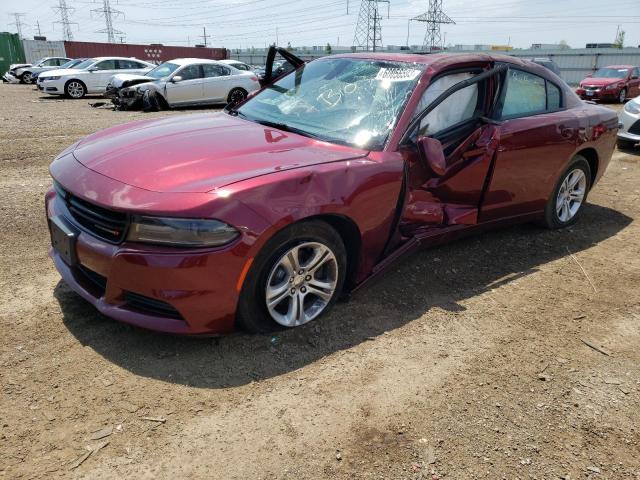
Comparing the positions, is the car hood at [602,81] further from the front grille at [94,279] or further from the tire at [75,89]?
the front grille at [94,279]

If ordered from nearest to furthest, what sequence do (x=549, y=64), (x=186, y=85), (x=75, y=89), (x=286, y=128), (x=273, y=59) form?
(x=286, y=128) < (x=273, y=59) < (x=549, y=64) < (x=186, y=85) < (x=75, y=89)

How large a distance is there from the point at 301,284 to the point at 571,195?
3.39m

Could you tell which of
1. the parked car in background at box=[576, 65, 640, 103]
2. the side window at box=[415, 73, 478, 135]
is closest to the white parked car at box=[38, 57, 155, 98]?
the parked car in background at box=[576, 65, 640, 103]

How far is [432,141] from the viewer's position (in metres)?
3.28

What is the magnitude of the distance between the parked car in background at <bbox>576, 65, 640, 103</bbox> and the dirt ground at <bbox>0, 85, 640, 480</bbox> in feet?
59.6

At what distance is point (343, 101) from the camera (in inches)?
142

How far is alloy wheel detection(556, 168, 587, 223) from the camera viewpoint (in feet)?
16.1

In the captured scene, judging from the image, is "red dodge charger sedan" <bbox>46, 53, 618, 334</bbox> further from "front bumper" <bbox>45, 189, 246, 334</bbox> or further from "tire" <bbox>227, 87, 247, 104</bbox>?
"tire" <bbox>227, 87, 247, 104</bbox>

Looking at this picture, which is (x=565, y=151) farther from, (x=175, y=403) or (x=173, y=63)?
(x=173, y=63)

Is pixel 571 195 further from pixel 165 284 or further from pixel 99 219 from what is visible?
pixel 99 219

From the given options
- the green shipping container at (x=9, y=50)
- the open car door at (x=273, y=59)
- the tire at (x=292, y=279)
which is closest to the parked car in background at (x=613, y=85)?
the open car door at (x=273, y=59)

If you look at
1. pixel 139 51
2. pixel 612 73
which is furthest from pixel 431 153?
pixel 139 51

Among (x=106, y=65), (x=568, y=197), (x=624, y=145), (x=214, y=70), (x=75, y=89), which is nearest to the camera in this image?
(x=568, y=197)

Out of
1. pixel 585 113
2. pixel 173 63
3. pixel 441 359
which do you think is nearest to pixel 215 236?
pixel 441 359
